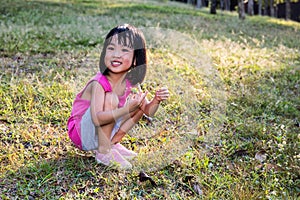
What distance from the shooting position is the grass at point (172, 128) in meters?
2.92

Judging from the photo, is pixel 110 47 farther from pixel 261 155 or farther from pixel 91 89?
pixel 261 155

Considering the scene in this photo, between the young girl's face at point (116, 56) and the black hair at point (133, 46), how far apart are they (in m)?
0.03

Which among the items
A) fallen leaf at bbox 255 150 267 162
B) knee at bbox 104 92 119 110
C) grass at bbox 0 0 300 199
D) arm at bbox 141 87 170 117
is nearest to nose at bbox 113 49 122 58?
knee at bbox 104 92 119 110

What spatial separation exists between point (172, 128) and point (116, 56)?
127 centimetres

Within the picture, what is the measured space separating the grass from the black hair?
68cm

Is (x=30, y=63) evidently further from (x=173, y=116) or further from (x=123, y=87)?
(x=123, y=87)

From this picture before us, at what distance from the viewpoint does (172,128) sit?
3.88 metres

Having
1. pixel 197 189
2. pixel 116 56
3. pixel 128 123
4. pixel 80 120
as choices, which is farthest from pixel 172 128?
pixel 116 56

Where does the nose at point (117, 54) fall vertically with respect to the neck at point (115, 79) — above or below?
above

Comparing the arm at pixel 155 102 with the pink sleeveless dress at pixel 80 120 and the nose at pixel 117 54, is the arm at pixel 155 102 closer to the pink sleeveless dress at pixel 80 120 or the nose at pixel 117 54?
the pink sleeveless dress at pixel 80 120

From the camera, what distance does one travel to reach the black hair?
288 cm

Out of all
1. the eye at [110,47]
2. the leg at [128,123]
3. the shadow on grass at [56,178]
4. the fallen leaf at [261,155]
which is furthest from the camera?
the fallen leaf at [261,155]

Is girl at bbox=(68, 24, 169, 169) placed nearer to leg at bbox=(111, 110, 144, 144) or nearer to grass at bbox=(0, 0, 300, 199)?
leg at bbox=(111, 110, 144, 144)

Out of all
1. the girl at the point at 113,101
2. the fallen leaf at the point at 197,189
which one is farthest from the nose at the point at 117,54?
the fallen leaf at the point at 197,189
